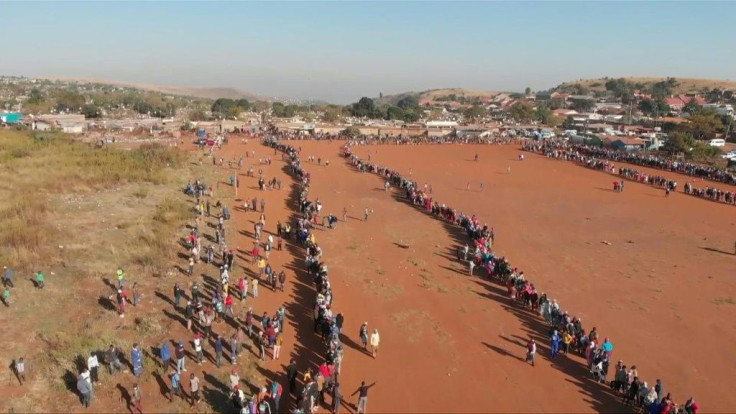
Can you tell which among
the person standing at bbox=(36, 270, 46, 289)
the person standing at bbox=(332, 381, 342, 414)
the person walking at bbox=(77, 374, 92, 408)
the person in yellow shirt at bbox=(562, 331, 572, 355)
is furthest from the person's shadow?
the person in yellow shirt at bbox=(562, 331, 572, 355)

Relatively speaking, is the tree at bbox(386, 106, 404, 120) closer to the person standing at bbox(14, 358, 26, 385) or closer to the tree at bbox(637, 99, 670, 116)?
the tree at bbox(637, 99, 670, 116)

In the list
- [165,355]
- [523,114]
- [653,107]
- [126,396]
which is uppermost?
[653,107]

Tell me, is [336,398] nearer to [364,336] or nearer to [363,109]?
[364,336]

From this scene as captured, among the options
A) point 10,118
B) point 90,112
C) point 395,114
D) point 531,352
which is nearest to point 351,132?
point 395,114

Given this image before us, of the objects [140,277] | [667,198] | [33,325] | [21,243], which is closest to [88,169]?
[21,243]

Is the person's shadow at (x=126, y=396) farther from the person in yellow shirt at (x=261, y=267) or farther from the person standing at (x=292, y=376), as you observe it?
the person in yellow shirt at (x=261, y=267)

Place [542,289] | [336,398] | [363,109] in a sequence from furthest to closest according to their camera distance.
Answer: [363,109] < [542,289] < [336,398]
